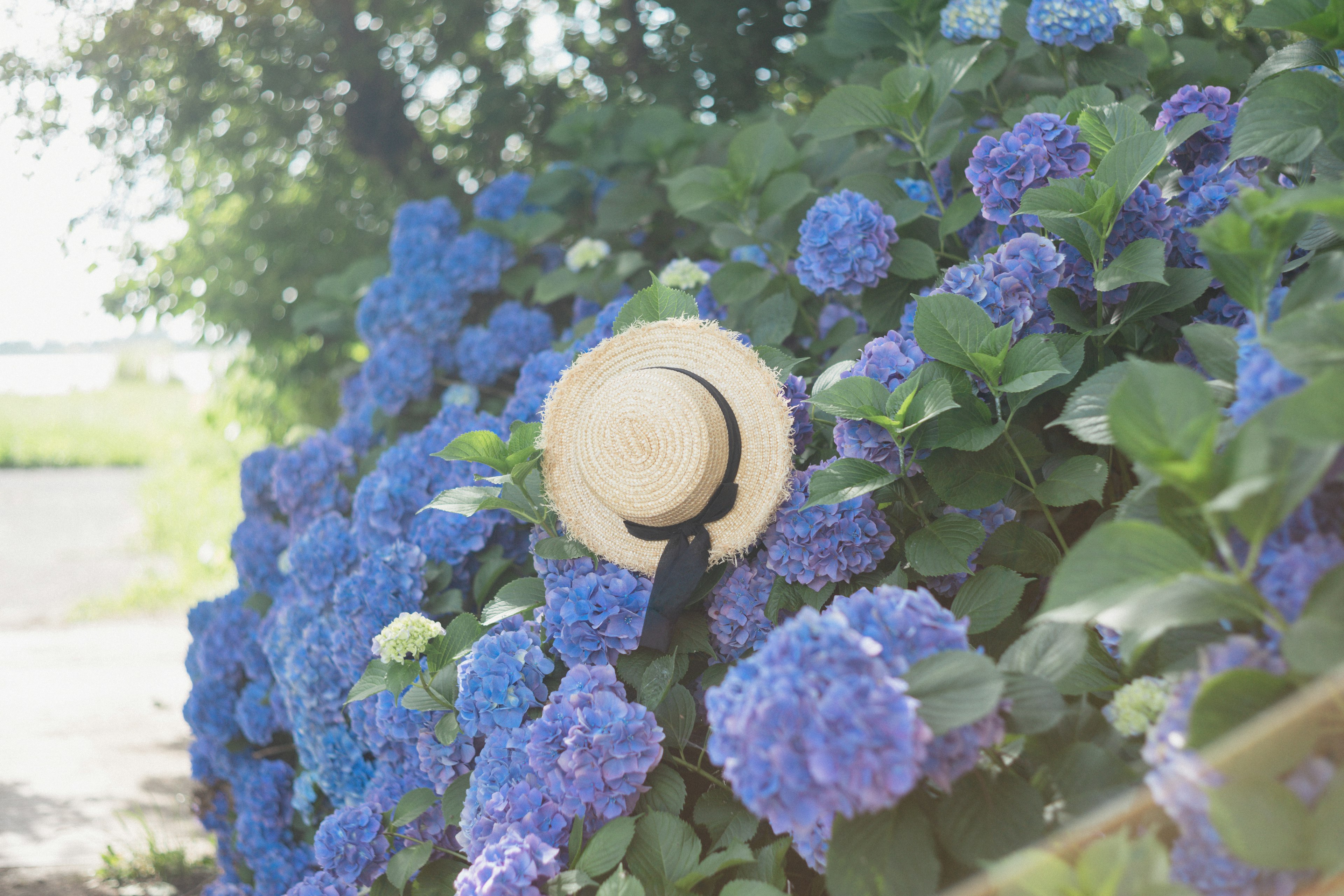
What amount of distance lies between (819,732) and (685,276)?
1.55 metres

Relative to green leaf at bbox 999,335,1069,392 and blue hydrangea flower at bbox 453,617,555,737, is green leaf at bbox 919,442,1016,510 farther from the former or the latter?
blue hydrangea flower at bbox 453,617,555,737

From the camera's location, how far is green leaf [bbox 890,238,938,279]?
6.16ft

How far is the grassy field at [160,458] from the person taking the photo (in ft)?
20.7

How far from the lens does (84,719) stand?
4.17 meters

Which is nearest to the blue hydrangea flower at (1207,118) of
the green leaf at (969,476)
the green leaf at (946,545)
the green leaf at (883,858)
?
the green leaf at (969,476)

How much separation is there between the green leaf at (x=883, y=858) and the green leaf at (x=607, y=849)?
0.40 meters

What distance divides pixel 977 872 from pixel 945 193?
5.13 ft

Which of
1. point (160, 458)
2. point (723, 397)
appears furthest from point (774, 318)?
point (160, 458)

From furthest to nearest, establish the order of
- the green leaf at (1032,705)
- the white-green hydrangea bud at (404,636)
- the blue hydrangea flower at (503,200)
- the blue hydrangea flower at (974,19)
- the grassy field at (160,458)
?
the grassy field at (160,458), the blue hydrangea flower at (503,200), the blue hydrangea flower at (974,19), the white-green hydrangea bud at (404,636), the green leaf at (1032,705)

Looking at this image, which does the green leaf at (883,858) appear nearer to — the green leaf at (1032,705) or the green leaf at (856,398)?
the green leaf at (1032,705)

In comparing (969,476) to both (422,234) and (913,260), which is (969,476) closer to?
(913,260)

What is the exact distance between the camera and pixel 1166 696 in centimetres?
109

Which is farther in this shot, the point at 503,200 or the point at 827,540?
the point at 503,200

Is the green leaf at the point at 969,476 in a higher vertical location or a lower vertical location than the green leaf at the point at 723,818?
higher
